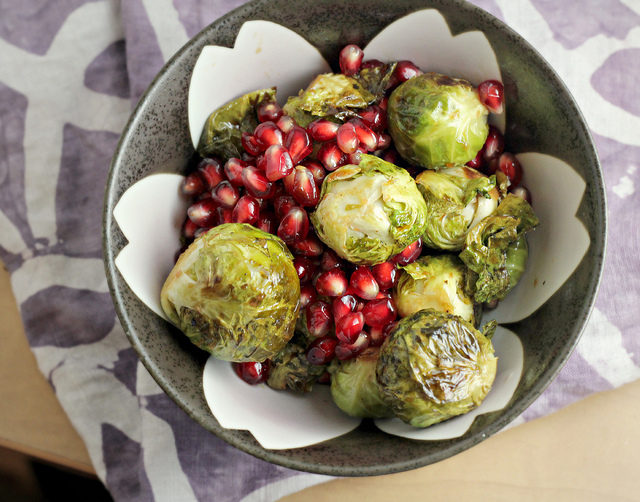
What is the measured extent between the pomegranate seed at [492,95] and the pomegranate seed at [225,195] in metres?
0.91

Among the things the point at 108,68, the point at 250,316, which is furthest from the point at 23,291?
the point at 250,316

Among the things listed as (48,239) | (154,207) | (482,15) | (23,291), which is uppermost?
(482,15)

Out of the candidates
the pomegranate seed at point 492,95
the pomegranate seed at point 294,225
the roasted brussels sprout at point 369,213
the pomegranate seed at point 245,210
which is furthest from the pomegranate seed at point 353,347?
the pomegranate seed at point 492,95

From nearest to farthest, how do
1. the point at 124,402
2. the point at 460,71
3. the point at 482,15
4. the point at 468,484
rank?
the point at 482,15 < the point at 460,71 < the point at 468,484 < the point at 124,402

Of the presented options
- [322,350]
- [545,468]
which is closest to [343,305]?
[322,350]

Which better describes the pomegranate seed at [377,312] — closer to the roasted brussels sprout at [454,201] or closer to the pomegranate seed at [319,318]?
the pomegranate seed at [319,318]

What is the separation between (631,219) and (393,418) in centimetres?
149

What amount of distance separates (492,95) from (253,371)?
124cm

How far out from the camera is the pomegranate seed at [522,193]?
1.85m

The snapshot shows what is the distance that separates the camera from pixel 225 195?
1.79 m

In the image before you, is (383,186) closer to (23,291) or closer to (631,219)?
(631,219)

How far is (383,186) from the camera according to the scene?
166 cm

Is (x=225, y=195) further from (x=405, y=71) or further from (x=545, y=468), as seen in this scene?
(x=545, y=468)

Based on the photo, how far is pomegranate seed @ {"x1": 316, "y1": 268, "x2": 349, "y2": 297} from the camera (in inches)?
67.8
